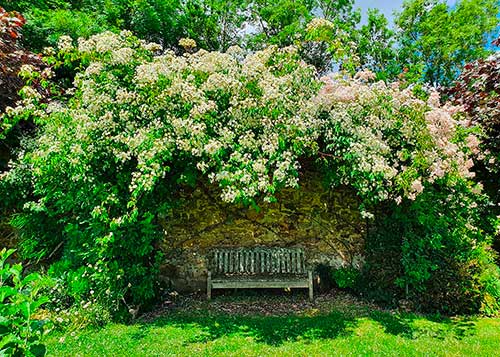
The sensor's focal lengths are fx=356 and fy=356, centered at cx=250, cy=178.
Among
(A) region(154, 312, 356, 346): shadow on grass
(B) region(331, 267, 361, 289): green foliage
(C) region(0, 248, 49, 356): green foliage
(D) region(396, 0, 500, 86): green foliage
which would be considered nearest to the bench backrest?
(B) region(331, 267, 361, 289): green foliage

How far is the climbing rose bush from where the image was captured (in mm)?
4570

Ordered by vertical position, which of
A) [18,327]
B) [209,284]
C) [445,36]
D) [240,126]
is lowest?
[209,284]

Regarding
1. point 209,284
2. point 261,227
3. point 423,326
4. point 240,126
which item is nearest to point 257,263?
point 261,227

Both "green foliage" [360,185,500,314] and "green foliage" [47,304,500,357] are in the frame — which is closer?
"green foliage" [47,304,500,357]

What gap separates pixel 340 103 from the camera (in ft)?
16.9

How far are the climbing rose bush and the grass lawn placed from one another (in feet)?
2.22

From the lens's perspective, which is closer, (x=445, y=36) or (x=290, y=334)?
Result: (x=290, y=334)

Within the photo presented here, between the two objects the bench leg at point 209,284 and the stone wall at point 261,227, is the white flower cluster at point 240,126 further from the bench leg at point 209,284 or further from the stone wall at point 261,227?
the bench leg at point 209,284

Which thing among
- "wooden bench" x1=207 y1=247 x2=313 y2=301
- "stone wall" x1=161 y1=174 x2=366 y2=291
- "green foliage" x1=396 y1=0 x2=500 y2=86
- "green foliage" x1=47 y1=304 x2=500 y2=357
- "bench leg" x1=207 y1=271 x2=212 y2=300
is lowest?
"green foliage" x1=47 y1=304 x2=500 y2=357

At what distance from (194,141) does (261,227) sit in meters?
2.52

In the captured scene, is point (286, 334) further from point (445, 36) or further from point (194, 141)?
point (445, 36)

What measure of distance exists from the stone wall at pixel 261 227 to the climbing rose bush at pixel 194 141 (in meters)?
0.89

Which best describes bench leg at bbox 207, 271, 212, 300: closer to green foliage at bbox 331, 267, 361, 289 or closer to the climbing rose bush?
the climbing rose bush

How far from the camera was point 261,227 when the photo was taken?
6.36 metres
